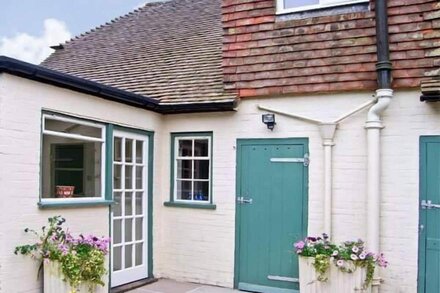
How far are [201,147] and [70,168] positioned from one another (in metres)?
2.00

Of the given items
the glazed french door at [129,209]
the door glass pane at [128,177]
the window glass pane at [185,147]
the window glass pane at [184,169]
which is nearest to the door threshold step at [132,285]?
the glazed french door at [129,209]

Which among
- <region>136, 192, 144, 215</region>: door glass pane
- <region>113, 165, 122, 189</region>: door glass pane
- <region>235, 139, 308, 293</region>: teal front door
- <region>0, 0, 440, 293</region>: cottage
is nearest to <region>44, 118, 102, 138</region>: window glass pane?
<region>0, 0, 440, 293</region>: cottage

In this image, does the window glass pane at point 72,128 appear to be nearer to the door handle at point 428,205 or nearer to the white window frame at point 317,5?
the white window frame at point 317,5

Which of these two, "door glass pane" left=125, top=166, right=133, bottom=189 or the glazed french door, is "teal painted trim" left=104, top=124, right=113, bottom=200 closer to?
the glazed french door

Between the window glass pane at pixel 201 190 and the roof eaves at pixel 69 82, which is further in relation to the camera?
the window glass pane at pixel 201 190

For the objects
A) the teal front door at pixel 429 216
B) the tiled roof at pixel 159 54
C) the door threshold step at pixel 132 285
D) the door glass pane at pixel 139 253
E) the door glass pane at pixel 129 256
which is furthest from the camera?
the tiled roof at pixel 159 54

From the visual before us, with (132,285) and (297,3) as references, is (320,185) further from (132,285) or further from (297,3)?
(132,285)

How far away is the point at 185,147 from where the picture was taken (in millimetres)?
7250

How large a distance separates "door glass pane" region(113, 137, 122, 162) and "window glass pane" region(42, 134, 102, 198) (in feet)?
1.02

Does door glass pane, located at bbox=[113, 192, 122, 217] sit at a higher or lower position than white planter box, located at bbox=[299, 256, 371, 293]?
higher

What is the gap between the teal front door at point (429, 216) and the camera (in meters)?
5.55

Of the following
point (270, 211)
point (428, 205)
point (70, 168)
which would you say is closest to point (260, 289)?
point (270, 211)

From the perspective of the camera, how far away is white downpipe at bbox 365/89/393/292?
571cm

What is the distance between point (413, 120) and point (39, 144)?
14.0ft
